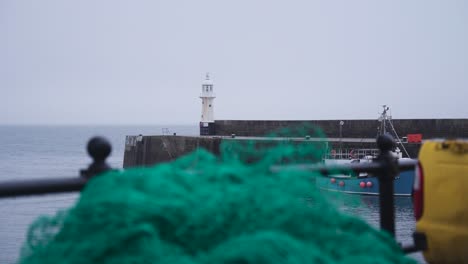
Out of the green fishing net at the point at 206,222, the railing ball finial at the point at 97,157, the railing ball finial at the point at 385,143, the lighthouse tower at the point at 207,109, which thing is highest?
the lighthouse tower at the point at 207,109

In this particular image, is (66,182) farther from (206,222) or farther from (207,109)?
(207,109)

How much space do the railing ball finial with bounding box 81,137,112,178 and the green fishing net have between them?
0.28 m

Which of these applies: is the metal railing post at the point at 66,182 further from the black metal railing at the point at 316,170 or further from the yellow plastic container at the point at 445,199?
the yellow plastic container at the point at 445,199

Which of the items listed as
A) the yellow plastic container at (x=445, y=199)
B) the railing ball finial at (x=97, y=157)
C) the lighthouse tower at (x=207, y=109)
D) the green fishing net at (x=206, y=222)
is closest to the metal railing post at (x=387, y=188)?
the yellow plastic container at (x=445, y=199)

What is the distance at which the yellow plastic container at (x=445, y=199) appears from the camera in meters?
2.48

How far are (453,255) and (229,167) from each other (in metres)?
1.22

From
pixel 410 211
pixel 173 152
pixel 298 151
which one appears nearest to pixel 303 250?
pixel 298 151

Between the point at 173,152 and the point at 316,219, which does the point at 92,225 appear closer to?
the point at 316,219

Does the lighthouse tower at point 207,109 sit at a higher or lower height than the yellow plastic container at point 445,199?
higher

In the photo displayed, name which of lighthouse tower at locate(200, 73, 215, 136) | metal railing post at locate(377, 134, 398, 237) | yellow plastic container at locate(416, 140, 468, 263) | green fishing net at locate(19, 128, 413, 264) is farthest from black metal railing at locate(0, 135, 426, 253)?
lighthouse tower at locate(200, 73, 215, 136)

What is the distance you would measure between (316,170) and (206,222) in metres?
0.75

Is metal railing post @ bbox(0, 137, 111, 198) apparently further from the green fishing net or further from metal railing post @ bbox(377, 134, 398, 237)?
metal railing post @ bbox(377, 134, 398, 237)

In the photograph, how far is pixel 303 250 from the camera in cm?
167

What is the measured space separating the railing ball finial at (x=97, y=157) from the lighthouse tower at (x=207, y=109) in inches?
1690
